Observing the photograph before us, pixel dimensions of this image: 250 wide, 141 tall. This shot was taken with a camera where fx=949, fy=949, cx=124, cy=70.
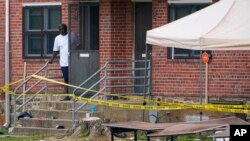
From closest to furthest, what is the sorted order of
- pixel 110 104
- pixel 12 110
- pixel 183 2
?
pixel 110 104 → pixel 183 2 → pixel 12 110

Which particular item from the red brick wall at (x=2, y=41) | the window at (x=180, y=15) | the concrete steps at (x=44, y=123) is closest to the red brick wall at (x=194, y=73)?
the window at (x=180, y=15)

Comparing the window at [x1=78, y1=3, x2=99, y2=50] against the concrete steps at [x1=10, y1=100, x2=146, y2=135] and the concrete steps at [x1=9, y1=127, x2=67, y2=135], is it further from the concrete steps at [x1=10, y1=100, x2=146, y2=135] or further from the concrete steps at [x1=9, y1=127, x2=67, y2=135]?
the concrete steps at [x1=9, y1=127, x2=67, y2=135]

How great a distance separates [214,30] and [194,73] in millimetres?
6565

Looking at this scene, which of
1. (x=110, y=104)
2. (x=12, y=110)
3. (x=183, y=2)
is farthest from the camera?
(x=12, y=110)

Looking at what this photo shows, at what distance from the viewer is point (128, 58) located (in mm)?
24688

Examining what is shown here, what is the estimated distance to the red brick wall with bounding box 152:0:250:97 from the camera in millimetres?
22891

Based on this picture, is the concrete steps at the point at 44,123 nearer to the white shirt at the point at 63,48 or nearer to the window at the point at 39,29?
the white shirt at the point at 63,48

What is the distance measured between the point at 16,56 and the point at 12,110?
59.1 inches

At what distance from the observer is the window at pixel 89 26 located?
25.0 meters

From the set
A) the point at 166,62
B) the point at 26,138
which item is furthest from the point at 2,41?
the point at 166,62

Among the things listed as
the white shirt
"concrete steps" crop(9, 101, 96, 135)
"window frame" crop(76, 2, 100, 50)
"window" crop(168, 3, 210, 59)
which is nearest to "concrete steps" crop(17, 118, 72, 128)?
"concrete steps" crop(9, 101, 96, 135)

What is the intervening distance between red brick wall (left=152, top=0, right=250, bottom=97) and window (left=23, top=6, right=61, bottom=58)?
3261 mm

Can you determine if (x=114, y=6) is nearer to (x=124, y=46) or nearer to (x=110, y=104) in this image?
(x=124, y=46)

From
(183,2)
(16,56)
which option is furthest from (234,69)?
(16,56)
